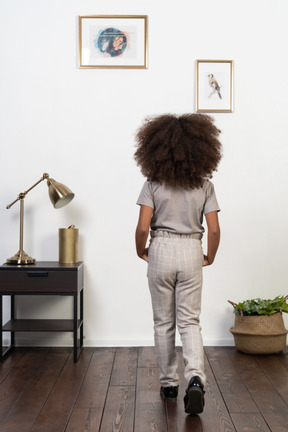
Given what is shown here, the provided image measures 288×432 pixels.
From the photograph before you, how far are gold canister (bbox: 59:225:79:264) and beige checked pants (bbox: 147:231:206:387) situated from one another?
3.54 ft

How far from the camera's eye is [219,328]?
3.73m

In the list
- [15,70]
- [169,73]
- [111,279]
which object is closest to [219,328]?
[111,279]

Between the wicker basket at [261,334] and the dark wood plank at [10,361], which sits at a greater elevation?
the wicker basket at [261,334]

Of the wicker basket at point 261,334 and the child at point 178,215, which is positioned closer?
the child at point 178,215

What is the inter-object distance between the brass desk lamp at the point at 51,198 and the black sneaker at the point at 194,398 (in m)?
1.46

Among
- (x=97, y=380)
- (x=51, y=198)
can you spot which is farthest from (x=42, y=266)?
(x=97, y=380)

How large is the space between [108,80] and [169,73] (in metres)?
0.40

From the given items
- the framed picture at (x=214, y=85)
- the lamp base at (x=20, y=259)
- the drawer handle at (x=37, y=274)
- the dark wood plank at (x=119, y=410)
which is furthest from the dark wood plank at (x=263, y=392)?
the framed picture at (x=214, y=85)

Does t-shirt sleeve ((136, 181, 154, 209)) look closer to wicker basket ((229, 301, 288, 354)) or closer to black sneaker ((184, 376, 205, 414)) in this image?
black sneaker ((184, 376, 205, 414))

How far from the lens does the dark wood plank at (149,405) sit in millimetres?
2262

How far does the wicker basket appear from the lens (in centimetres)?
340

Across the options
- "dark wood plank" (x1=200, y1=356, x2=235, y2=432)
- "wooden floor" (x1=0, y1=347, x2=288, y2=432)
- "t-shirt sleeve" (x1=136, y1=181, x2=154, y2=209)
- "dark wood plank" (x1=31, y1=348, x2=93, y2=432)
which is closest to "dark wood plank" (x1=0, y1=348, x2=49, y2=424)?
"wooden floor" (x1=0, y1=347, x2=288, y2=432)

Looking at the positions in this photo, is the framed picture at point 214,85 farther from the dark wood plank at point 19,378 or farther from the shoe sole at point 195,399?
the shoe sole at point 195,399

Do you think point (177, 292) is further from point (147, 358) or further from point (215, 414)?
point (147, 358)
